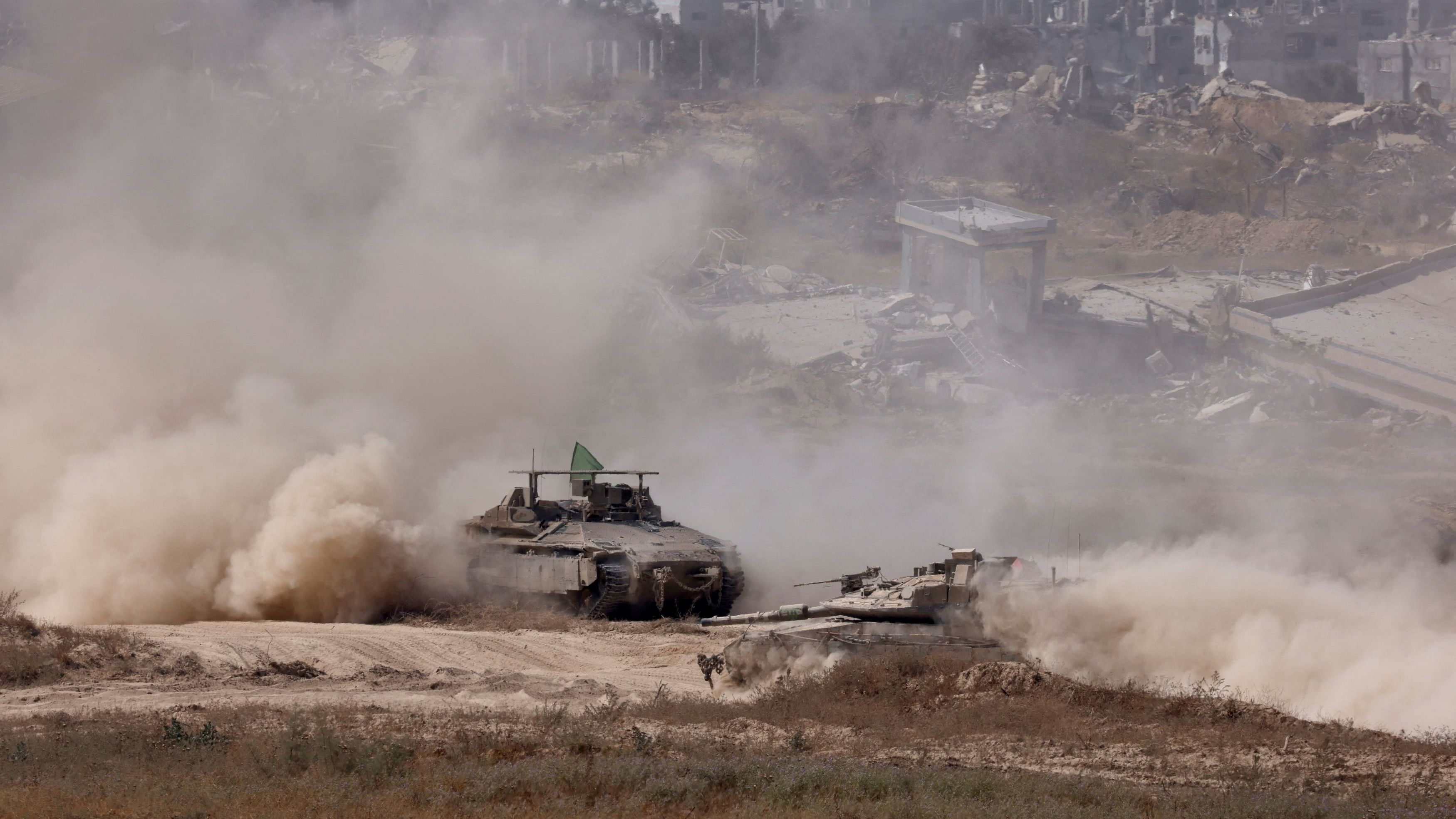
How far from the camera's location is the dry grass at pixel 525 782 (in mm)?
13258

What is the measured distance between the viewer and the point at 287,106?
49.0 m

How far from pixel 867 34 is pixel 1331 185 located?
2065cm

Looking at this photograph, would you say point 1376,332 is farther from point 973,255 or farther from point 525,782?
point 525,782

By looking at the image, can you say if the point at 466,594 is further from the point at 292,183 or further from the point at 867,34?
the point at 867,34

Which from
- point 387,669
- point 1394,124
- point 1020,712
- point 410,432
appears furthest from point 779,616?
point 1394,124

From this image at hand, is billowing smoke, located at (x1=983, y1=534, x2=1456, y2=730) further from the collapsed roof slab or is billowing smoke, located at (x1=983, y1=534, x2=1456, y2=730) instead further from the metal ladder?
the metal ladder

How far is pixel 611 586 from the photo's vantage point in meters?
25.2

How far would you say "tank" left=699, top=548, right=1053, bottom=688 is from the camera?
19859 mm

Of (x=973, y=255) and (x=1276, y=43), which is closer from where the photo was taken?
(x=973, y=255)

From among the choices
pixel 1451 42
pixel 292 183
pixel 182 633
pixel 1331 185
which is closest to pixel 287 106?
pixel 292 183

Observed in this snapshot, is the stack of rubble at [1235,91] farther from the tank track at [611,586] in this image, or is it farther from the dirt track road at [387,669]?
the dirt track road at [387,669]

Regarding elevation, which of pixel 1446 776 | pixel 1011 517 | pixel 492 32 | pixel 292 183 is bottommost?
pixel 1011 517

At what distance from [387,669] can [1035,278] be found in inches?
1043

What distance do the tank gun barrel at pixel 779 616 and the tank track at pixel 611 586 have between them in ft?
8.65
